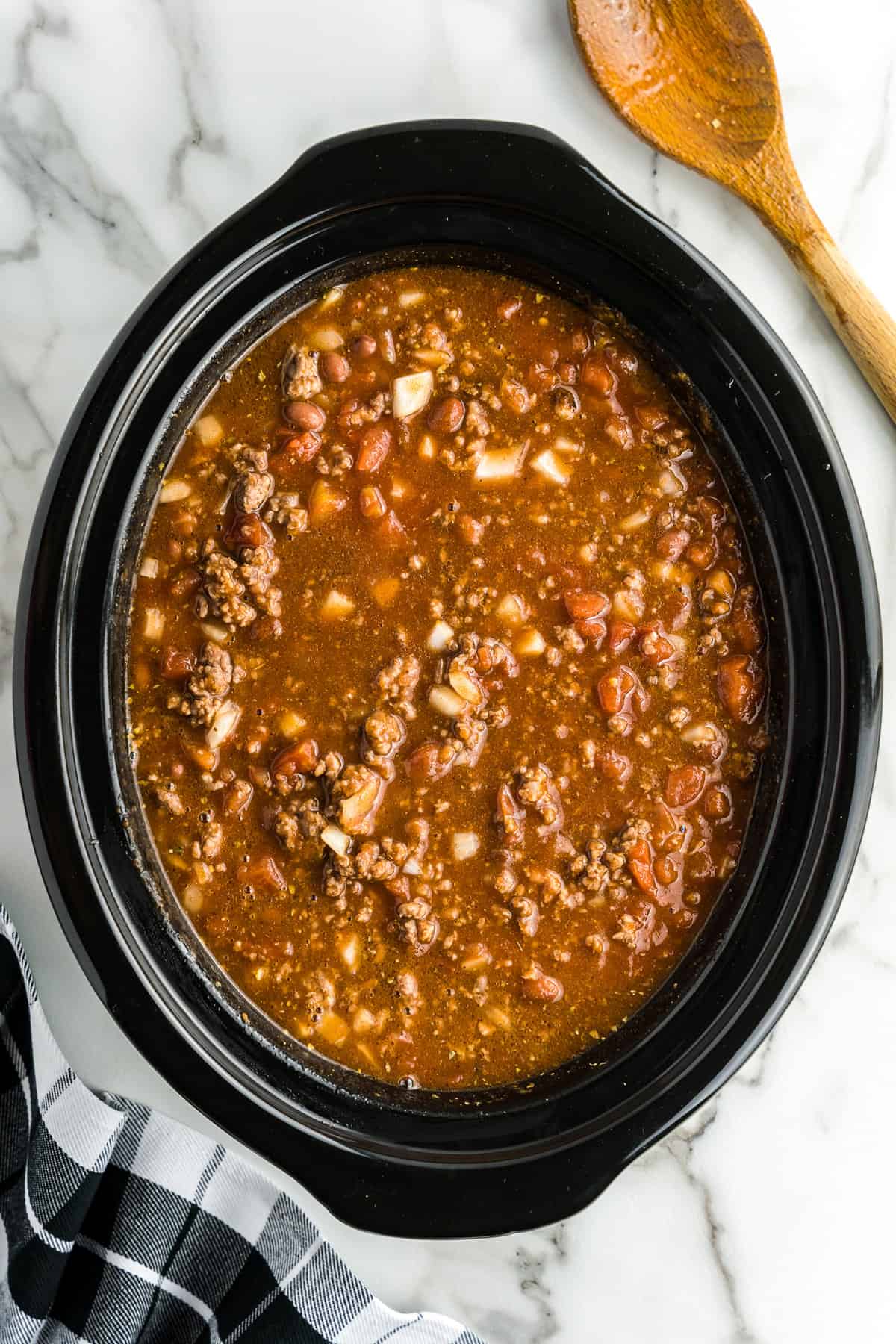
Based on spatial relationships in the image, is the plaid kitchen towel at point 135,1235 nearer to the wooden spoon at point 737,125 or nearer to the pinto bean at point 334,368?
the pinto bean at point 334,368

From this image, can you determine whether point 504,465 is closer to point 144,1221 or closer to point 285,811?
point 285,811

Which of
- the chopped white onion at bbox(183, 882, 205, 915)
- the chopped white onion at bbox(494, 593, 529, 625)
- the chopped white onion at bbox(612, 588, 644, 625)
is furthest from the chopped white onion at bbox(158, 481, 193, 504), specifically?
the chopped white onion at bbox(612, 588, 644, 625)

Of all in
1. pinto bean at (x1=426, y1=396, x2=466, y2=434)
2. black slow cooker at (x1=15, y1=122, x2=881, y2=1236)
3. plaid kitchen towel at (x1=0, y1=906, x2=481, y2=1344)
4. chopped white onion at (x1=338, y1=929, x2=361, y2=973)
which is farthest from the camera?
plaid kitchen towel at (x1=0, y1=906, x2=481, y2=1344)

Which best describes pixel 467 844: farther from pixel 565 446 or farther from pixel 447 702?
pixel 565 446

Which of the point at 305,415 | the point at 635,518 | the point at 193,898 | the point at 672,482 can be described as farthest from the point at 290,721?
the point at 672,482

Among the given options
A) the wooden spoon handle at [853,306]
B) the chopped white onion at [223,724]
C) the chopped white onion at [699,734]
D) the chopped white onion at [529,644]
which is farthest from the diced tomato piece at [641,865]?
the wooden spoon handle at [853,306]

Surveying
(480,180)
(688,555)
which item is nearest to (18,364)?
(480,180)

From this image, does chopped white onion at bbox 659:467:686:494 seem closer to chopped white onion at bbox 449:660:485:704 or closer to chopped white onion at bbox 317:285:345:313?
chopped white onion at bbox 449:660:485:704
